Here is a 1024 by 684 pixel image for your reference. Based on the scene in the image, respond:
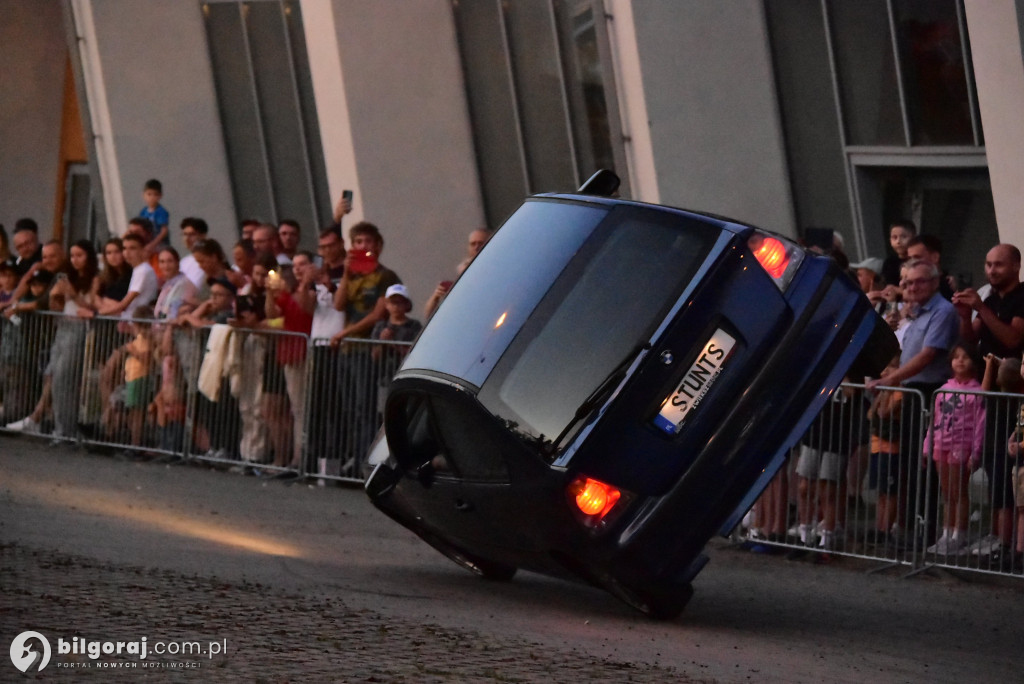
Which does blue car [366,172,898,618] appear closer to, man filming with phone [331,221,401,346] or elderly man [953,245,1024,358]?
elderly man [953,245,1024,358]

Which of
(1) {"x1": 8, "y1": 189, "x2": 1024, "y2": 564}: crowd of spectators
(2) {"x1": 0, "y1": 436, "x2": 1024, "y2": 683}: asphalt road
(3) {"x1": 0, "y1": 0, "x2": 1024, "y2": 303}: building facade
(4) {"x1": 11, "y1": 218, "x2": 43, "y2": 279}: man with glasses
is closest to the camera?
(2) {"x1": 0, "y1": 436, "x2": 1024, "y2": 683}: asphalt road

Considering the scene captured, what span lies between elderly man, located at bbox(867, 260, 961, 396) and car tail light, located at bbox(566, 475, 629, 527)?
11.2 feet

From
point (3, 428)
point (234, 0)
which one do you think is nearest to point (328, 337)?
point (3, 428)

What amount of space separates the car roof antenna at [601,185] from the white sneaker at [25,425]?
892 cm

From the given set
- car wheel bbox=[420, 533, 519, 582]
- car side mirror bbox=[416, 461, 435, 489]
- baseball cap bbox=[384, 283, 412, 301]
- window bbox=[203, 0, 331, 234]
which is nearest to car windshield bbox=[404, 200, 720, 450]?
car side mirror bbox=[416, 461, 435, 489]

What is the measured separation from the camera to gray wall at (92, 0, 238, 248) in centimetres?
2595

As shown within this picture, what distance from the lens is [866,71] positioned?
1677cm

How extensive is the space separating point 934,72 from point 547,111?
20.3ft

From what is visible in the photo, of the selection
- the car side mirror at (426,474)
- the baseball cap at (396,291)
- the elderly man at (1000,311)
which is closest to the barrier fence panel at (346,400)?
the baseball cap at (396,291)

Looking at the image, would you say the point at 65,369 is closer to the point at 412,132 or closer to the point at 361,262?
the point at 361,262

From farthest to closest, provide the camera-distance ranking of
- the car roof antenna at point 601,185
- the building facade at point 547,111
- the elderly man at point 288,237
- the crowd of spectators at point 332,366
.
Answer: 1. the elderly man at point 288,237
2. the building facade at point 547,111
3. the crowd of spectators at point 332,366
4. the car roof antenna at point 601,185

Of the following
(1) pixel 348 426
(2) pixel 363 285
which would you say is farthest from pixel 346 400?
(2) pixel 363 285

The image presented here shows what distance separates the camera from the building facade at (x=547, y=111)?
16.0 meters

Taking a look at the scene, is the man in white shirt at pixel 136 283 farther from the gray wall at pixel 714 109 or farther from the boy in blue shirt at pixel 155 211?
the gray wall at pixel 714 109
